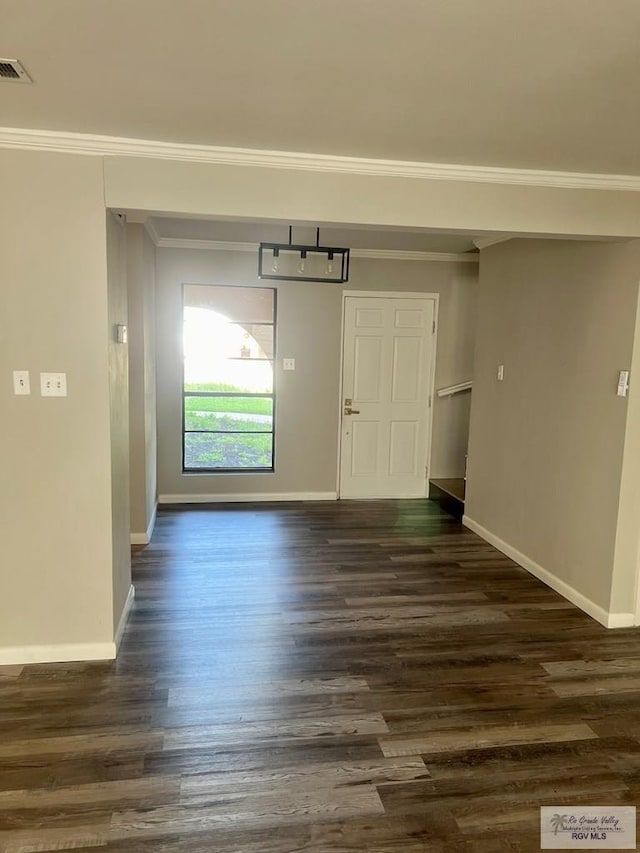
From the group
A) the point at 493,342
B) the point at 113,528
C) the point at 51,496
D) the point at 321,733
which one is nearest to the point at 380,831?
the point at 321,733

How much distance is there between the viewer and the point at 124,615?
3.23 metres

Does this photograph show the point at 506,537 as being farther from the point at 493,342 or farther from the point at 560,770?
the point at 560,770

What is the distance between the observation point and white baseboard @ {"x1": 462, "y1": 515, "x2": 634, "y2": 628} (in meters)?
3.35

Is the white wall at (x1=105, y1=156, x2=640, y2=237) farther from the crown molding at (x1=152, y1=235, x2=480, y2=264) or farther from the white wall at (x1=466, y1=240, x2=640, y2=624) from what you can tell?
the crown molding at (x1=152, y1=235, x2=480, y2=264)

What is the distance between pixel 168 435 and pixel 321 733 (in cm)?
374

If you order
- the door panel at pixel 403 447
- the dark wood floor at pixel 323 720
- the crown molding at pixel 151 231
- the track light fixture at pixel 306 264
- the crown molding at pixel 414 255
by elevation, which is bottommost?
the dark wood floor at pixel 323 720

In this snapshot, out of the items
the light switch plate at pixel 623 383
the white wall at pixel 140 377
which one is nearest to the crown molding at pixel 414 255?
the white wall at pixel 140 377

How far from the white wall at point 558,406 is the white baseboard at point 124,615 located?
8.91ft

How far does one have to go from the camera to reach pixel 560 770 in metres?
2.17

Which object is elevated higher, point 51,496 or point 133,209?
point 133,209

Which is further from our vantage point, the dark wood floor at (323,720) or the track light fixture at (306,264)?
the track light fixture at (306,264)

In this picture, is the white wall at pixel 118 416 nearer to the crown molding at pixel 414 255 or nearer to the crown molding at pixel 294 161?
the crown molding at pixel 294 161

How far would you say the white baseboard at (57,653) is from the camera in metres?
2.81

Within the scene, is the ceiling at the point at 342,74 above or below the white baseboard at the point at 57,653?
above
